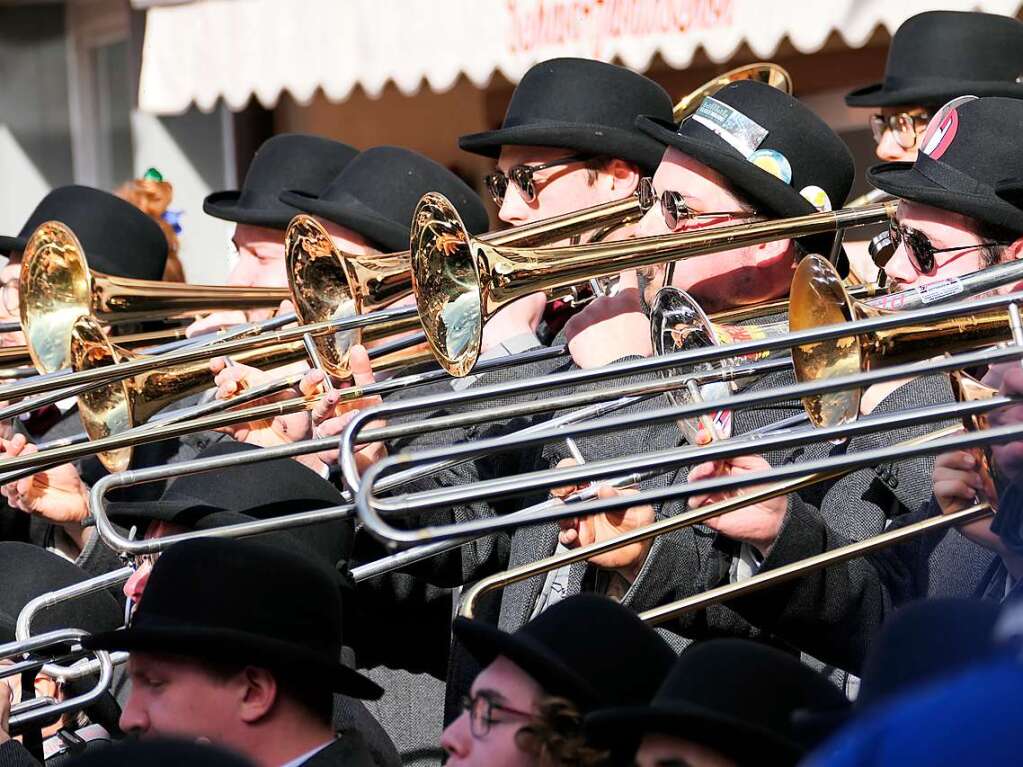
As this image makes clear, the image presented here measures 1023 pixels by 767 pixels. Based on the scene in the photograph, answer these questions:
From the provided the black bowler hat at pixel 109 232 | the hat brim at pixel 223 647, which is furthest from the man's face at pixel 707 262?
the black bowler hat at pixel 109 232

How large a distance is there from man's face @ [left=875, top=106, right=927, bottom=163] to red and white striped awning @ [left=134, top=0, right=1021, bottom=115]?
0.45m

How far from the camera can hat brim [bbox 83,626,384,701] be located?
109 inches

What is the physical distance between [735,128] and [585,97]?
0.65m

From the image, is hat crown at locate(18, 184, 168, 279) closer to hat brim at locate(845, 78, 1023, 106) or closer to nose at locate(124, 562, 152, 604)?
nose at locate(124, 562, 152, 604)

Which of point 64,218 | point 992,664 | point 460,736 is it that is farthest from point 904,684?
point 64,218

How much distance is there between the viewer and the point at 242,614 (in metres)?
2.86

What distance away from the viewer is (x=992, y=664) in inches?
48.1

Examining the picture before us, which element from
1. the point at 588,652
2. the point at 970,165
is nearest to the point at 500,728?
the point at 588,652

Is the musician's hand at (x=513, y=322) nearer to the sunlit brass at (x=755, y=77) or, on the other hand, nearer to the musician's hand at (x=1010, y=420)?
the sunlit brass at (x=755, y=77)

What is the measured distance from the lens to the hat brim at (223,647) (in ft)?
9.11

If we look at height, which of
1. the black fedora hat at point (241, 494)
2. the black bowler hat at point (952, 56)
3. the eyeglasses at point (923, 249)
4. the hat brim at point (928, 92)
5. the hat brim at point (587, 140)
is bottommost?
the black fedora hat at point (241, 494)

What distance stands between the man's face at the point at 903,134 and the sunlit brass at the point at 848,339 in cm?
175

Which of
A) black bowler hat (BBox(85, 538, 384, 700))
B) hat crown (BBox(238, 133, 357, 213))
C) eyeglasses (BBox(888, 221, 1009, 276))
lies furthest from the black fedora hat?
hat crown (BBox(238, 133, 357, 213))

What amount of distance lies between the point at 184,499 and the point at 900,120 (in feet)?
7.68
